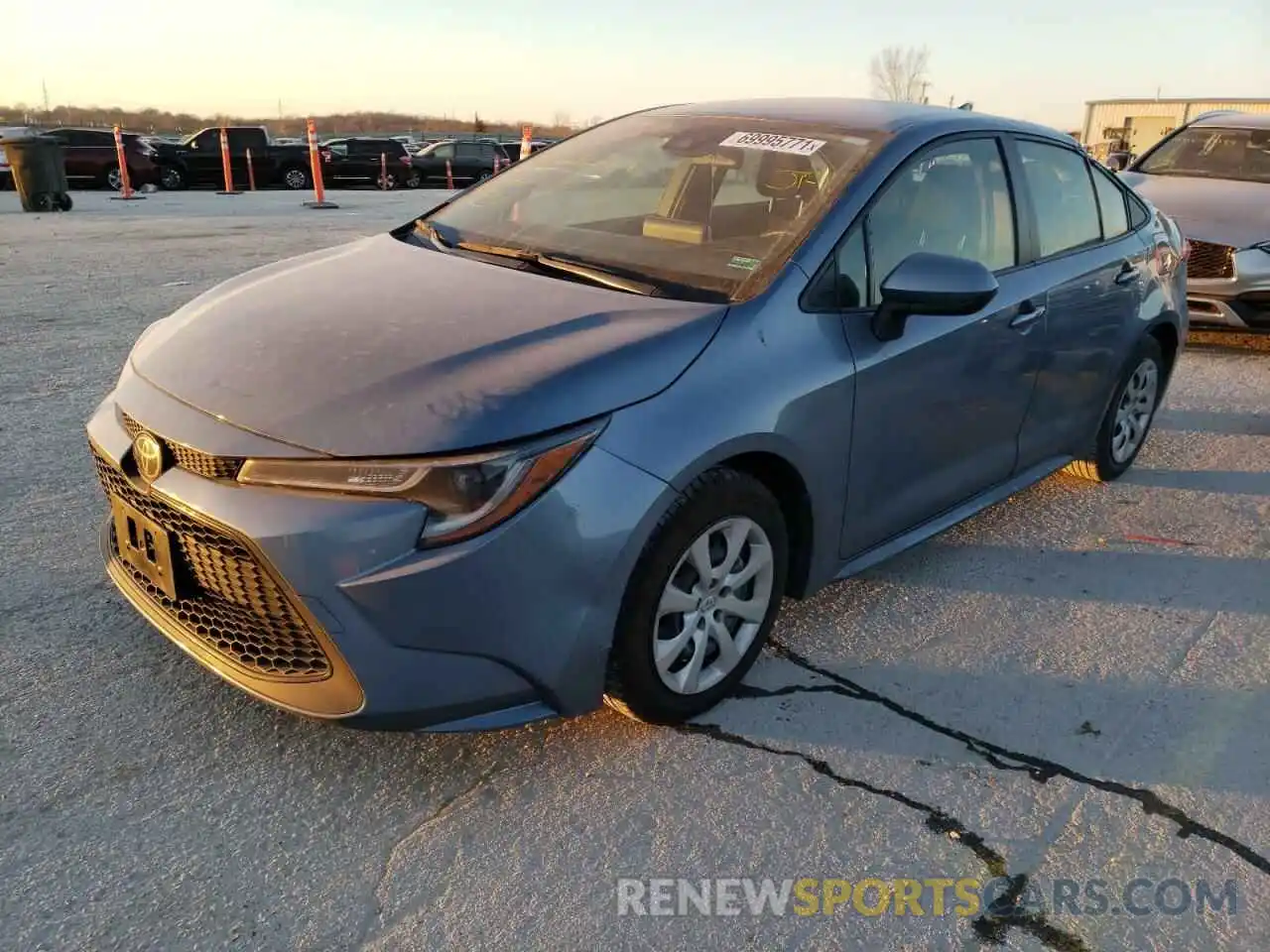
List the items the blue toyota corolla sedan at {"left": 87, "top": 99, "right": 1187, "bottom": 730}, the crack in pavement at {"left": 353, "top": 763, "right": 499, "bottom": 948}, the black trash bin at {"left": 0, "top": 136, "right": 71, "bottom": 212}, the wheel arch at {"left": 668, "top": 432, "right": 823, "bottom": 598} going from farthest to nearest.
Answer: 1. the black trash bin at {"left": 0, "top": 136, "right": 71, "bottom": 212}
2. the wheel arch at {"left": 668, "top": 432, "right": 823, "bottom": 598}
3. the blue toyota corolla sedan at {"left": 87, "top": 99, "right": 1187, "bottom": 730}
4. the crack in pavement at {"left": 353, "top": 763, "right": 499, "bottom": 948}

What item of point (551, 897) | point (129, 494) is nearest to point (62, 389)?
point (129, 494)

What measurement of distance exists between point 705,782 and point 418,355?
1249 millimetres

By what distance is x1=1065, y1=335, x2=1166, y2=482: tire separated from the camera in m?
4.43

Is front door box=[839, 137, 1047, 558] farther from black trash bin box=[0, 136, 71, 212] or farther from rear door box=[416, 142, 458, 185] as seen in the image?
rear door box=[416, 142, 458, 185]

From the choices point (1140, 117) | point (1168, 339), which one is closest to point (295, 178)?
point (1168, 339)

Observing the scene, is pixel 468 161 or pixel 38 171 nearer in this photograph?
pixel 38 171

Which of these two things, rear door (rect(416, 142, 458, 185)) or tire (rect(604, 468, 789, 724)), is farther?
rear door (rect(416, 142, 458, 185))

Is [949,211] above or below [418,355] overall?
above

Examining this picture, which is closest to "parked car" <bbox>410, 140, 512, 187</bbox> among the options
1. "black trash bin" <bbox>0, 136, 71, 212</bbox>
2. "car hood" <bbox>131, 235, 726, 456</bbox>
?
"black trash bin" <bbox>0, 136, 71, 212</bbox>

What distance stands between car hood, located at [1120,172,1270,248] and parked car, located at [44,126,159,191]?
1947 cm

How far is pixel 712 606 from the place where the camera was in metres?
2.68

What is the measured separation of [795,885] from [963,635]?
52.4 inches

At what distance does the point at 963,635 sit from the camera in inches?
128

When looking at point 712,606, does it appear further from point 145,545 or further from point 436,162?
point 436,162
